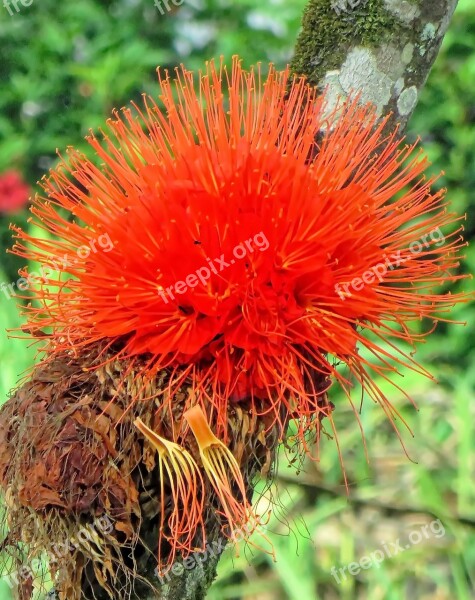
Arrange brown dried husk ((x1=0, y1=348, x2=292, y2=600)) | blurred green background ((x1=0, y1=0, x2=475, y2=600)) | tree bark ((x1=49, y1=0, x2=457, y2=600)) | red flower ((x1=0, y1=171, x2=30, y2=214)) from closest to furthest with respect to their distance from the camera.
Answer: brown dried husk ((x1=0, y1=348, x2=292, y2=600)), tree bark ((x1=49, y1=0, x2=457, y2=600)), blurred green background ((x1=0, y1=0, x2=475, y2=600)), red flower ((x1=0, y1=171, x2=30, y2=214))

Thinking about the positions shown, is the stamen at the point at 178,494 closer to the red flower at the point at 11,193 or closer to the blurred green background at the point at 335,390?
the blurred green background at the point at 335,390

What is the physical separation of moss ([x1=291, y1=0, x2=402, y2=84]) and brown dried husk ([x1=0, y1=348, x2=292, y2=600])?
44 centimetres

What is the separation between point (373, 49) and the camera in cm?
82

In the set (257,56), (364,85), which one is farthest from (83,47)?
(364,85)

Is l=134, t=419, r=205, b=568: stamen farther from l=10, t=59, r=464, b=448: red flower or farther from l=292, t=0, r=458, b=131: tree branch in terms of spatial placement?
l=292, t=0, r=458, b=131: tree branch

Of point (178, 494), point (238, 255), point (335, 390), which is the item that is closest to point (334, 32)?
point (238, 255)

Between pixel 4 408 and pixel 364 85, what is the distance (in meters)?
0.58

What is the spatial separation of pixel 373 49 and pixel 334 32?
0.19 ft

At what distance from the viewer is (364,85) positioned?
822mm

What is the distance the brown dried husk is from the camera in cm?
65

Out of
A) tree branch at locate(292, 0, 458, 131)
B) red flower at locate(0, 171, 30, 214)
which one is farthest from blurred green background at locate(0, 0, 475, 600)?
tree branch at locate(292, 0, 458, 131)

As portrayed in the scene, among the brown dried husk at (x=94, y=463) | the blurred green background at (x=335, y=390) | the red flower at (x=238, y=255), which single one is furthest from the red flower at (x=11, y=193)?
the brown dried husk at (x=94, y=463)

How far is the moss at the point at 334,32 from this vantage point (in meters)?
0.81

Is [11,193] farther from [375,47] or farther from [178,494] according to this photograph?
[178,494]
